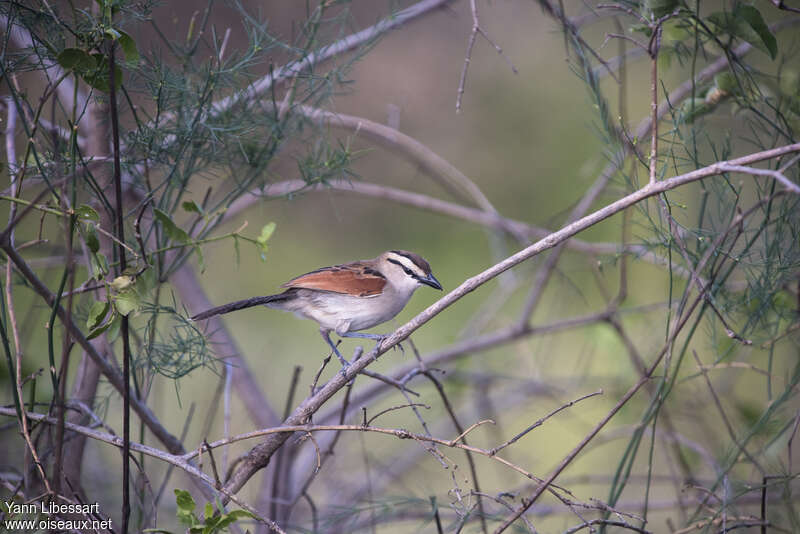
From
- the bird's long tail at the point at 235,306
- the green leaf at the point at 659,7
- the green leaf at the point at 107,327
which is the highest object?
the green leaf at the point at 659,7

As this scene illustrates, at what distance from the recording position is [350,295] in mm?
2861

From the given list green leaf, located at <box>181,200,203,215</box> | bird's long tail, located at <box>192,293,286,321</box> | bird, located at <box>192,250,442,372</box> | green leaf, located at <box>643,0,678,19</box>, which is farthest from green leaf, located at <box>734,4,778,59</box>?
bird's long tail, located at <box>192,293,286,321</box>

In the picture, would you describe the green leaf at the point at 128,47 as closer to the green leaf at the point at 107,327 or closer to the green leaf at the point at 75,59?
the green leaf at the point at 75,59

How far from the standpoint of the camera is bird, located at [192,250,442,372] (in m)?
2.84

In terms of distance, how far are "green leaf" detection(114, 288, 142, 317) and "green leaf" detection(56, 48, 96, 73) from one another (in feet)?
1.63

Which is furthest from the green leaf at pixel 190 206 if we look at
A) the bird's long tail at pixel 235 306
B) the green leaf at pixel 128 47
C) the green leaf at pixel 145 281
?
the bird's long tail at pixel 235 306

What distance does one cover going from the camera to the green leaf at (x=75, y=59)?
1398 millimetres

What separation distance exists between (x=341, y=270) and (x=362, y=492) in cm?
99

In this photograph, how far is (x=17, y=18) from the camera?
1803 millimetres

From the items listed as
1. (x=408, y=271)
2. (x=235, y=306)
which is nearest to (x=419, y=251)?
(x=408, y=271)

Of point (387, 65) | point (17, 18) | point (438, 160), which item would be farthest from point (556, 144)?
point (17, 18)

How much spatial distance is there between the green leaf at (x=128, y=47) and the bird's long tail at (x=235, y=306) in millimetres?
834

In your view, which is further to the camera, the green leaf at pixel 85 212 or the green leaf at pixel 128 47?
the green leaf at pixel 128 47

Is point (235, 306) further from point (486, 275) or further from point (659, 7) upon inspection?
point (659, 7)
